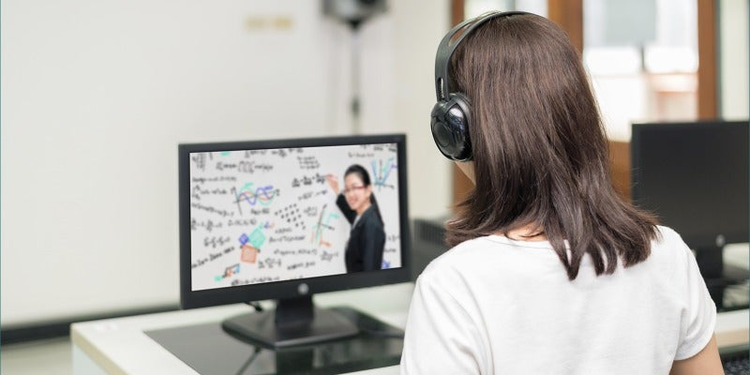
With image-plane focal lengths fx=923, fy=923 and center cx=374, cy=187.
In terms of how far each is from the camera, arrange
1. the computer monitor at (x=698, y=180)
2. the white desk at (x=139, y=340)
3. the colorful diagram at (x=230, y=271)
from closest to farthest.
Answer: the white desk at (x=139, y=340)
the colorful diagram at (x=230, y=271)
the computer monitor at (x=698, y=180)

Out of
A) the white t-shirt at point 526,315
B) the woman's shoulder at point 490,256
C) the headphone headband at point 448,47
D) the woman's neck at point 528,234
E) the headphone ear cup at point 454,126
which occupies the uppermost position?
the headphone headband at point 448,47

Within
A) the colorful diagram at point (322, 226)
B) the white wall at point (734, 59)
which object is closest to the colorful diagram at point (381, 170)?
the colorful diagram at point (322, 226)

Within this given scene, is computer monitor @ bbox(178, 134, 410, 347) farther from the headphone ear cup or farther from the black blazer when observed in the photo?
the headphone ear cup

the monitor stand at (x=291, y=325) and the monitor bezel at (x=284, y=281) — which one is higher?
the monitor bezel at (x=284, y=281)

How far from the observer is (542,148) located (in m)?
1.14

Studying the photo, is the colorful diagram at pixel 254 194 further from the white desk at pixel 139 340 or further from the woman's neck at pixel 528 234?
the woman's neck at pixel 528 234

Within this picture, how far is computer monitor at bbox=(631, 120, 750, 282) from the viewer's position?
2.17 metres

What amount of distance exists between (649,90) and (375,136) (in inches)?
85.8

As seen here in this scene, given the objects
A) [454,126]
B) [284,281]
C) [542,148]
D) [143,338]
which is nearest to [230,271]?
[284,281]

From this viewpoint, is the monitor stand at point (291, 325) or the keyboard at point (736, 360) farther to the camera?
the keyboard at point (736, 360)

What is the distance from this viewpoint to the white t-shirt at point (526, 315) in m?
1.11

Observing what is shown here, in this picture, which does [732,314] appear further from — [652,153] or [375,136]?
[375,136]

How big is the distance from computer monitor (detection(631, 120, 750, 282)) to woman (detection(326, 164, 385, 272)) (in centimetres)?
66

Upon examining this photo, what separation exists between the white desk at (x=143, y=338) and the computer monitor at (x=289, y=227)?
0.39 ft
